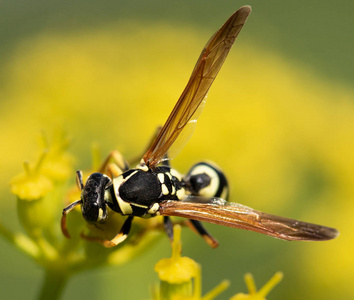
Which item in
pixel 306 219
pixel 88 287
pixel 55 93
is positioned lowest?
pixel 88 287

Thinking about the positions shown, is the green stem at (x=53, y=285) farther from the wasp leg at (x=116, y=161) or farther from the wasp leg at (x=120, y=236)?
the wasp leg at (x=116, y=161)

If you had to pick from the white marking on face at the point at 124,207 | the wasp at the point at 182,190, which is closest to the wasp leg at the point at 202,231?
the wasp at the point at 182,190

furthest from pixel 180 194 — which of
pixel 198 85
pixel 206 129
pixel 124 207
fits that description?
pixel 206 129

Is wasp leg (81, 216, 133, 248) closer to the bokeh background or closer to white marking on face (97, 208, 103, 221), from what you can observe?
white marking on face (97, 208, 103, 221)

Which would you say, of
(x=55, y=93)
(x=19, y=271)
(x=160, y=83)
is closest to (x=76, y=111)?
(x=55, y=93)

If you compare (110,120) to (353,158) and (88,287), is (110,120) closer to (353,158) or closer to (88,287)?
(88,287)

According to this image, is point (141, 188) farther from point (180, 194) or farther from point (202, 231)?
point (202, 231)

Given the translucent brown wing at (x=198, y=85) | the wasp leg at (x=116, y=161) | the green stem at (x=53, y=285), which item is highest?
the translucent brown wing at (x=198, y=85)
